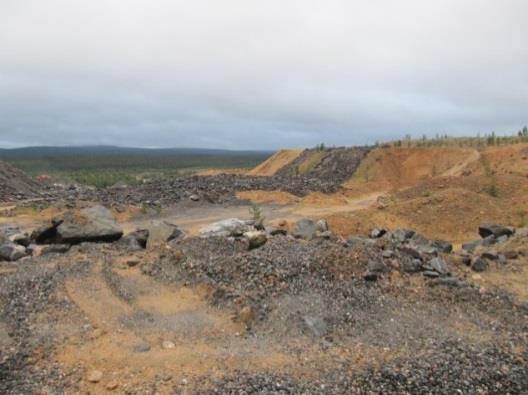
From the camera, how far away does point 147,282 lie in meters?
8.99

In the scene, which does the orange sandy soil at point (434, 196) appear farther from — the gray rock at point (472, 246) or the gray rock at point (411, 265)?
the gray rock at point (411, 265)

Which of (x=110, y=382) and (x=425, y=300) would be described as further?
(x=425, y=300)

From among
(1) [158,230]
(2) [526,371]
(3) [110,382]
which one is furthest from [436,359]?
(1) [158,230]

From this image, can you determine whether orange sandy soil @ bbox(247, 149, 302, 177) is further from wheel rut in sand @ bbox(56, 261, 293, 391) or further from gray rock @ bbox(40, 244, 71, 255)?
wheel rut in sand @ bbox(56, 261, 293, 391)

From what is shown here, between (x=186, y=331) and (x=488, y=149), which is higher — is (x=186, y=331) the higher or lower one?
the lower one

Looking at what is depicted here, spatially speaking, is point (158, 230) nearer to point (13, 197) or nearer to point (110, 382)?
point (110, 382)

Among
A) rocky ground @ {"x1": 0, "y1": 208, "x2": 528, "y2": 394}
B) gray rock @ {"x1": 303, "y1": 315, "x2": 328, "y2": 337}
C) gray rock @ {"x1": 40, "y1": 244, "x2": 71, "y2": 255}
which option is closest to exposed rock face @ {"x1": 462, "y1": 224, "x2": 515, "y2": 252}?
rocky ground @ {"x1": 0, "y1": 208, "x2": 528, "y2": 394}

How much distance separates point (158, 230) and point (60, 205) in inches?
341

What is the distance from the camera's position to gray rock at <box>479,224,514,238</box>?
12969mm

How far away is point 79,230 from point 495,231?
9.98 m

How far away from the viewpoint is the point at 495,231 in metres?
13.1

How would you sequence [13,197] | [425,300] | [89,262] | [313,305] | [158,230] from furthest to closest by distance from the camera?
[13,197], [158,230], [89,262], [425,300], [313,305]

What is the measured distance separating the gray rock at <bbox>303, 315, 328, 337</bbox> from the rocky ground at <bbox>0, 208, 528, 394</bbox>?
0.02 metres

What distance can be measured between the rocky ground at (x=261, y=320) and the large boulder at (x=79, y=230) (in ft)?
3.82
